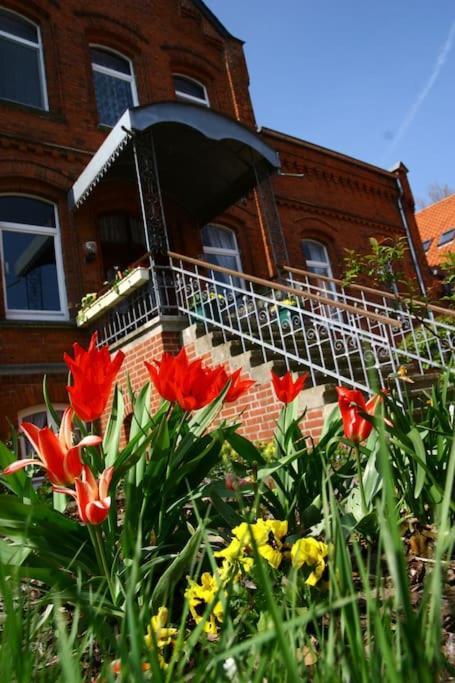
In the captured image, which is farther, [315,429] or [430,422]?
[315,429]

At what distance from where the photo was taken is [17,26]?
376 inches

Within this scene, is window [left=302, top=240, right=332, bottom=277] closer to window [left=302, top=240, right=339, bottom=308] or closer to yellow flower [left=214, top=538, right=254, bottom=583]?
window [left=302, top=240, right=339, bottom=308]

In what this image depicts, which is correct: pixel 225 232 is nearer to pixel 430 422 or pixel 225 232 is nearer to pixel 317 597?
pixel 430 422

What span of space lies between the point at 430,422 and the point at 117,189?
8.48m

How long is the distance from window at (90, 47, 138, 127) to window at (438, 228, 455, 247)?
17090mm

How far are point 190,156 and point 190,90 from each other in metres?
4.67

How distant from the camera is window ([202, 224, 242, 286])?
10570mm

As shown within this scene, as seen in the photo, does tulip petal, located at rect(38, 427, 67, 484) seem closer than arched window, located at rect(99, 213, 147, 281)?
Yes

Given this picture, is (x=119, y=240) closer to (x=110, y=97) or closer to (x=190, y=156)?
(x=190, y=156)

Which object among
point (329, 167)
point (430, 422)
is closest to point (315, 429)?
point (430, 422)

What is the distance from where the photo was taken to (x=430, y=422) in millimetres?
1878

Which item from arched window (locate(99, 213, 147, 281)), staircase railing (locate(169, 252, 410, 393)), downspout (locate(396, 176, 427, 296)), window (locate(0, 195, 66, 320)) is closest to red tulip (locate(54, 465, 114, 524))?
staircase railing (locate(169, 252, 410, 393))

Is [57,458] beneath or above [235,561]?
above

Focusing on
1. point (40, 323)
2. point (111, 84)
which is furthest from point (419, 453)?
point (111, 84)
